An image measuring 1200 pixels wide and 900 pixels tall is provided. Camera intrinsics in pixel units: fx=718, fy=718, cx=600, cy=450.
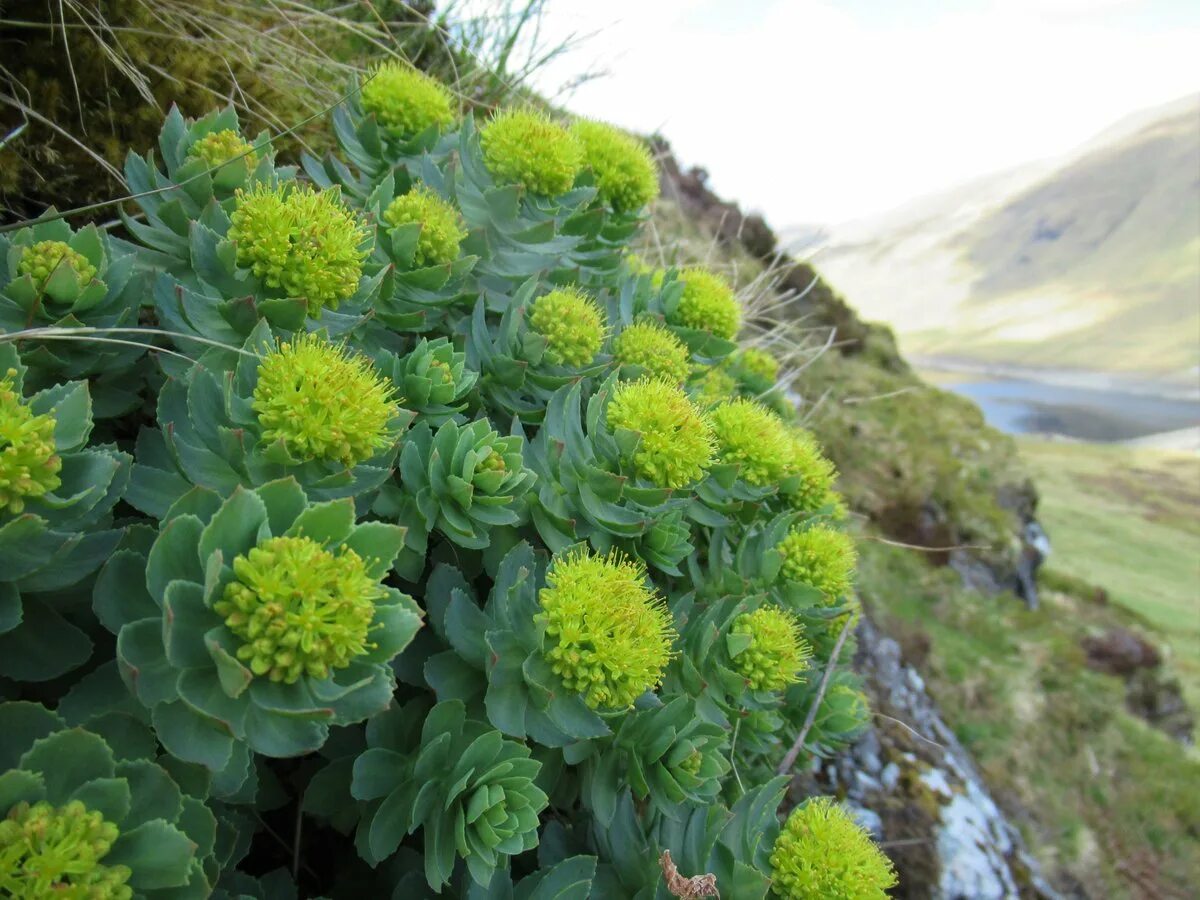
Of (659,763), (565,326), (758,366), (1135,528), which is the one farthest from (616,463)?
(1135,528)

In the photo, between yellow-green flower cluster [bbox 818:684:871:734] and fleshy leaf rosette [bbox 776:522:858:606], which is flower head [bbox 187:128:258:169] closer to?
fleshy leaf rosette [bbox 776:522:858:606]

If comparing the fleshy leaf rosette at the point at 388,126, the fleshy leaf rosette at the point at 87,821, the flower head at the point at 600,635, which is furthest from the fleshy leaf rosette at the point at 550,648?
the fleshy leaf rosette at the point at 388,126

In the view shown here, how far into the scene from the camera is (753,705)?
81.7 inches

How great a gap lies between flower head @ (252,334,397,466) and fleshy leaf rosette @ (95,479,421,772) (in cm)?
20

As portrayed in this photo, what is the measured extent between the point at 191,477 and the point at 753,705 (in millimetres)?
1573

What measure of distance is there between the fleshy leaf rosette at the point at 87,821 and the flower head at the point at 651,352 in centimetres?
174

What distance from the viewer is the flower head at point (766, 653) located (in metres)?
2.03

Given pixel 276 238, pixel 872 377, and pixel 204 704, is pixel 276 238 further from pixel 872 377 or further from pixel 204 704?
pixel 872 377

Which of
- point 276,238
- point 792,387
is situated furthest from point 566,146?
point 792,387

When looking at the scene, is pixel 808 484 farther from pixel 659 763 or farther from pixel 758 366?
pixel 659 763

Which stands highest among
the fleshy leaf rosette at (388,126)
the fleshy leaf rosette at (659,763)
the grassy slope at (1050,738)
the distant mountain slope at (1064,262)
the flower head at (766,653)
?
the distant mountain slope at (1064,262)

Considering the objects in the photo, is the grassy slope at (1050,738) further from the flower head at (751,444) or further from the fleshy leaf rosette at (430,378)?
the fleshy leaf rosette at (430,378)

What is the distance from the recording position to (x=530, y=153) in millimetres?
2445

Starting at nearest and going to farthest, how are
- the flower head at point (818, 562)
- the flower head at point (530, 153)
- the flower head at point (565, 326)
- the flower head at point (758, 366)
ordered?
the flower head at point (565, 326) < the flower head at point (818, 562) < the flower head at point (530, 153) < the flower head at point (758, 366)
